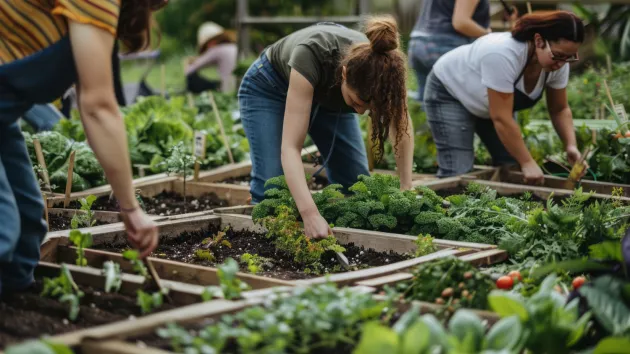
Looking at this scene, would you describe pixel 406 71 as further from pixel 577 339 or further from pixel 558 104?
pixel 558 104

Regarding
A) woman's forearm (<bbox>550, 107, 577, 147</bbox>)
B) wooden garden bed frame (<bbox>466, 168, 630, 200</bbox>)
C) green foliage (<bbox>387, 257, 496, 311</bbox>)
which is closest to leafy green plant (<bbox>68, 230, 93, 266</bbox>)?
green foliage (<bbox>387, 257, 496, 311</bbox>)

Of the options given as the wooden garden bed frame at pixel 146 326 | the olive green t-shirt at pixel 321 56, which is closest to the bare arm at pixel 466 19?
the olive green t-shirt at pixel 321 56

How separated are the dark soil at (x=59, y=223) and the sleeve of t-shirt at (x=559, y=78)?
269cm

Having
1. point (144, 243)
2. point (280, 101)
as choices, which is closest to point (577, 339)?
point (144, 243)

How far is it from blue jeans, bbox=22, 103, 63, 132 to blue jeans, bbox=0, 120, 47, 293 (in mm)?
3524

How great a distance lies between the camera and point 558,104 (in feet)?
16.9

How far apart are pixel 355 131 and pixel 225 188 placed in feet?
3.77

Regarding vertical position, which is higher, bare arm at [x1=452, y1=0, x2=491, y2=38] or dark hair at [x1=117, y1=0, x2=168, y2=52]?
dark hair at [x1=117, y1=0, x2=168, y2=52]

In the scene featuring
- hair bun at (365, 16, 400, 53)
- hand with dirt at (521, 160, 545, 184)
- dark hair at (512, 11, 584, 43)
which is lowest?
hand with dirt at (521, 160, 545, 184)

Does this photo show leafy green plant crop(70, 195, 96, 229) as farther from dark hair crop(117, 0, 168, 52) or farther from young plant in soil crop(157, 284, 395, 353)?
young plant in soil crop(157, 284, 395, 353)

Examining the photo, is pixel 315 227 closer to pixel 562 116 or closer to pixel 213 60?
pixel 562 116

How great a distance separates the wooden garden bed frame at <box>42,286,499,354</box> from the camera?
2.16m

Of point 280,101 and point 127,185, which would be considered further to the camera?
point 280,101

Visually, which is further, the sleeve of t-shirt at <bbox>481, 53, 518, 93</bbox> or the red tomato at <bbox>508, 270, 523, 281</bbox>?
the sleeve of t-shirt at <bbox>481, 53, 518, 93</bbox>
